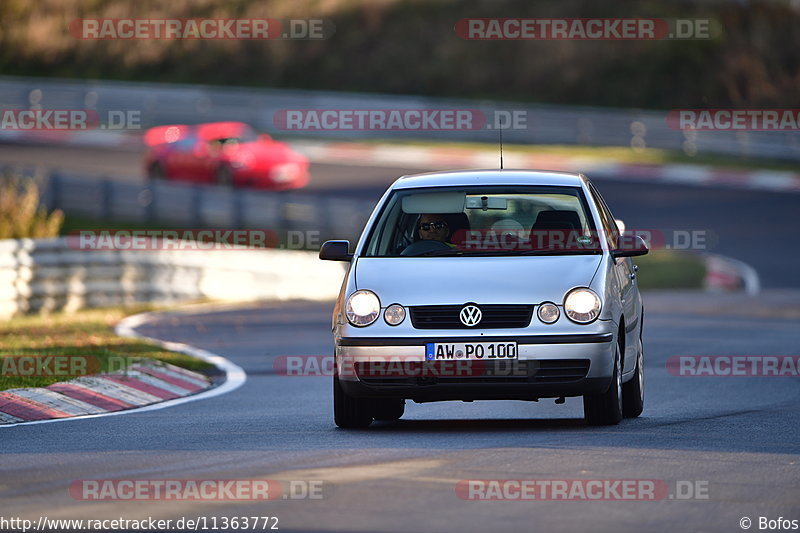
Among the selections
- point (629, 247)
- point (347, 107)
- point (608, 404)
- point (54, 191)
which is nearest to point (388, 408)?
point (608, 404)

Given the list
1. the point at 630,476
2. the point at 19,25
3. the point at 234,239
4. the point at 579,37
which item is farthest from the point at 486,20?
Result: the point at 630,476

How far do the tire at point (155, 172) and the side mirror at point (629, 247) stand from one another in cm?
2913

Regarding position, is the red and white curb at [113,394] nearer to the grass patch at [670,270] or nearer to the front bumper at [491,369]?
the front bumper at [491,369]

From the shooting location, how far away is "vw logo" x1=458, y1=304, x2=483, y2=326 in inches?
394

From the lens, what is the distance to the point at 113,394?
12.8 m

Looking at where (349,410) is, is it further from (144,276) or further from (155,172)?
(155,172)

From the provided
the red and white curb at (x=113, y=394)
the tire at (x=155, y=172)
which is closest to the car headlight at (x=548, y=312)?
the red and white curb at (x=113, y=394)

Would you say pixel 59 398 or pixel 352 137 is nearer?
pixel 59 398

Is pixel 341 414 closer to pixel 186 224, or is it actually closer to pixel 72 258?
pixel 72 258

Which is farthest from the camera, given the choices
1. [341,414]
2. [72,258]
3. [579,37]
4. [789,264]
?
[579,37]

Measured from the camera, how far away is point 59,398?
1220 centimetres

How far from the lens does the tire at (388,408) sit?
36.0 feet

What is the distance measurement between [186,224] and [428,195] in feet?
69.3

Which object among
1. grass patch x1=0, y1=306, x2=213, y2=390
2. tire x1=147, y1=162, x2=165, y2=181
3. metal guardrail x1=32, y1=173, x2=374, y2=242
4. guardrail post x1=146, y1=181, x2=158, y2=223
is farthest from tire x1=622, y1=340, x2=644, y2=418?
tire x1=147, y1=162, x2=165, y2=181
